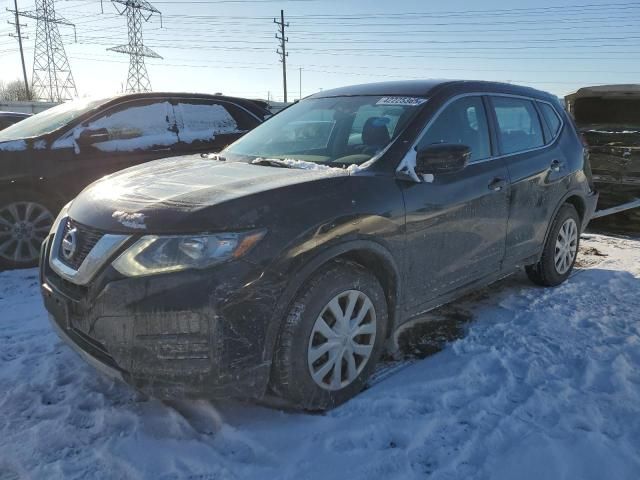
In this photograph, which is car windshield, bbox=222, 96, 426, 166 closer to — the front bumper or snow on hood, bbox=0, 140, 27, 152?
the front bumper

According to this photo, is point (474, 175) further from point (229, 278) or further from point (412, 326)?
point (229, 278)

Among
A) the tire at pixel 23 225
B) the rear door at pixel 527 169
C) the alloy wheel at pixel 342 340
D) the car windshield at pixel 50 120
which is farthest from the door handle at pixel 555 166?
the tire at pixel 23 225

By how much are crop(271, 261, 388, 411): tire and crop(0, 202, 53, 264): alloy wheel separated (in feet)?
11.8

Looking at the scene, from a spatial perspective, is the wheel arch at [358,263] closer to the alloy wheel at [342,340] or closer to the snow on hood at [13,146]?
the alloy wheel at [342,340]

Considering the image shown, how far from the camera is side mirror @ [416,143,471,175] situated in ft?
9.98

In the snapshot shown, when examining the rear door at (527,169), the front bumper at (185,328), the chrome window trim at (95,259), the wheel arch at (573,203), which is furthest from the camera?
the wheel arch at (573,203)

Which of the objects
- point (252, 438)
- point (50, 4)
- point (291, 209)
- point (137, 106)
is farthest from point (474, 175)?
point (50, 4)

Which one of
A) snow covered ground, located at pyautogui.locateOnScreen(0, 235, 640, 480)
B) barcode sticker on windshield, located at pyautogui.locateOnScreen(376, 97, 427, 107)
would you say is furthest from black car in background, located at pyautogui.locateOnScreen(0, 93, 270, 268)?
barcode sticker on windshield, located at pyautogui.locateOnScreen(376, 97, 427, 107)

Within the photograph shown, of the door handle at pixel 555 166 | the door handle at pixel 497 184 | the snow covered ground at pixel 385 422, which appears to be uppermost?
the door handle at pixel 555 166

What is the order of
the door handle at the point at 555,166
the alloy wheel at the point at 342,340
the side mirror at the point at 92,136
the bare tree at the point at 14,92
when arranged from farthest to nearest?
the bare tree at the point at 14,92 → the side mirror at the point at 92,136 → the door handle at the point at 555,166 → the alloy wheel at the point at 342,340

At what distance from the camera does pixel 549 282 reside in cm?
480

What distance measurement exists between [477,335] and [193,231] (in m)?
2.27

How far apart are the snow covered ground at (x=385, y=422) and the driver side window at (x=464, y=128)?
1304mm

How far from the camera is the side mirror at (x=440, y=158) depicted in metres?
3.04
